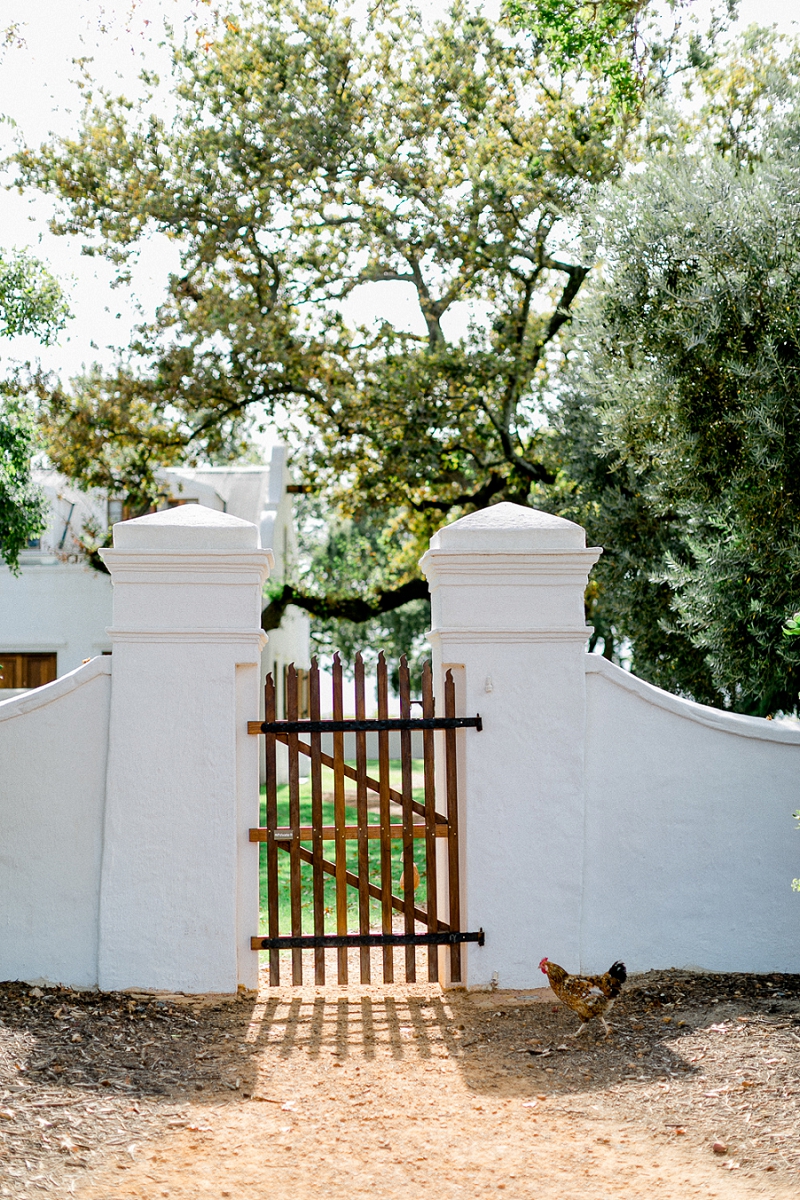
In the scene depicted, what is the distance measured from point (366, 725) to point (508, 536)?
1.32m

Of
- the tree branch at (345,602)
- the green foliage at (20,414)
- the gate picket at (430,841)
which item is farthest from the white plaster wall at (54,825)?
the tree branch at (345,602)

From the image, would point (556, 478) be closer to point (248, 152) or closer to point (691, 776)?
point (248, 152)

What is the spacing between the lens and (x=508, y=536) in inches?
246

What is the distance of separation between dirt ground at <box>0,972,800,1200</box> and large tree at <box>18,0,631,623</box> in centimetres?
985

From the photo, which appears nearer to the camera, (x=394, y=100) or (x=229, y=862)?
(x=229, y=862)

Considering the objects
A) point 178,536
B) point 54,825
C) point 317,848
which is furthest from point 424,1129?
point 178,536

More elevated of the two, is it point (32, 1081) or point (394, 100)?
point (394, 100)

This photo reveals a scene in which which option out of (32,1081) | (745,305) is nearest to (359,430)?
(745,305)

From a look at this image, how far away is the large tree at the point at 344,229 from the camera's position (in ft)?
47.7

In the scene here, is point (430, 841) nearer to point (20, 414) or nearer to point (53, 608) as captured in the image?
point (20, 414)

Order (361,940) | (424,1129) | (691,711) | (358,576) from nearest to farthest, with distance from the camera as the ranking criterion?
(424,1129), (361,940), (691,711), (358,576)

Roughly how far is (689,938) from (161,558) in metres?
3.65

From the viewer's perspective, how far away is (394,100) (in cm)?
1507

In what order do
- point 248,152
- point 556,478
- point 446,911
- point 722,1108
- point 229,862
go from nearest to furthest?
1. point 722,1108
2. point 229,862
3. point 446,911
4. point 248,152
5. point 556,478
